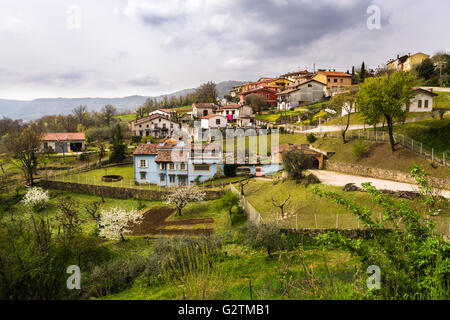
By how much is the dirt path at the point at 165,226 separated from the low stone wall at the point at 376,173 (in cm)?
1701

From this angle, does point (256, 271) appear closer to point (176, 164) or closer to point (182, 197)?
point (182, 197)

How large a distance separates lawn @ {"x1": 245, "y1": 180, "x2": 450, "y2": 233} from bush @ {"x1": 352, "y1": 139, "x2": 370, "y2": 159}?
31.2 feet

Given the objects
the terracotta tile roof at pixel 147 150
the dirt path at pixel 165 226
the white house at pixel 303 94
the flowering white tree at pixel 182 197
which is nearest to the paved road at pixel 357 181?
the dirt path at pixel 165 226

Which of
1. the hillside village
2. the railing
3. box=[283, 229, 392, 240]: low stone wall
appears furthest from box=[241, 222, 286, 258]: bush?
the railing

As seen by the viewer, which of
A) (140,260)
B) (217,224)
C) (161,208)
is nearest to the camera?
(140,260)

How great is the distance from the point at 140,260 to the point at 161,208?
16727 millimetres

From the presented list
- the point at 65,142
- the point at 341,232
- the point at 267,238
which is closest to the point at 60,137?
the point at 65,142

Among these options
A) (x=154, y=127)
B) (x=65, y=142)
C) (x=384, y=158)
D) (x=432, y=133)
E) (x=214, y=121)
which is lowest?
(x=384, y=158)

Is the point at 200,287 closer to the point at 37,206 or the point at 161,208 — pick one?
A: the point at 161,208

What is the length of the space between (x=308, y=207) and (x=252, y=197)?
7.87 meters

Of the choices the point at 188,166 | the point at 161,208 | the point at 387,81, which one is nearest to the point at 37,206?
the point at 161,208

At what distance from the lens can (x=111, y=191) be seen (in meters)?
37.2

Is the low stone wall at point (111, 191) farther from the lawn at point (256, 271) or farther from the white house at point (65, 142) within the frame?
the white house at point (65, 142)
